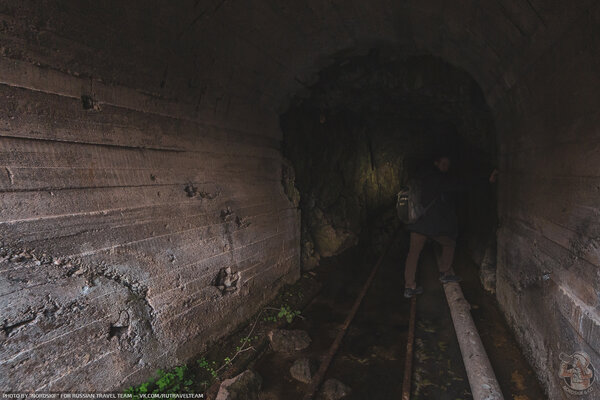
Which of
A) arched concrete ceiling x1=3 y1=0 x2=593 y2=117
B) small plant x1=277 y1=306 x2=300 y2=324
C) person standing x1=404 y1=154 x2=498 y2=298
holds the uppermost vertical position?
arched concrete ceiling x1=3 y1=0 x2=593 y2=117

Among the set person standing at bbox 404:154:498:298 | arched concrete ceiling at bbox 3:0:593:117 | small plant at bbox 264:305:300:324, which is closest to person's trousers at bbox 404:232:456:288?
person standing at bbox 404:154:498:298

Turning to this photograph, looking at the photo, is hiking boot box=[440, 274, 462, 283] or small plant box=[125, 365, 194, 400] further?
hiking boot box=[440, 274, 462, 283]

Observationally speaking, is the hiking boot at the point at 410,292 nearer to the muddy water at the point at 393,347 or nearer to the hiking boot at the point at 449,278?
the muddy water at the point at 393,347

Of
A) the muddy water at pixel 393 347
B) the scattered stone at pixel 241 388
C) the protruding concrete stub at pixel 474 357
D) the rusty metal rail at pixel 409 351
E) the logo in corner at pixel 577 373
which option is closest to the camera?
the logo in corner at pixel 577 373

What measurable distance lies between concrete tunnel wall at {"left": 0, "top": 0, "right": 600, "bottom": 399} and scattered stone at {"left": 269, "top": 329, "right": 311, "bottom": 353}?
2.08ft

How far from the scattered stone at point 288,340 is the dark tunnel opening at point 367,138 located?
8.39 ft

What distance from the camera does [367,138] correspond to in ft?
39.5

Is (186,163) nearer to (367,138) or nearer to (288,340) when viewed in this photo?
(288,340)

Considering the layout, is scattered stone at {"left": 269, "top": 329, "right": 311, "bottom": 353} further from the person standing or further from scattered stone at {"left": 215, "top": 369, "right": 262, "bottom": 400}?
the person standing

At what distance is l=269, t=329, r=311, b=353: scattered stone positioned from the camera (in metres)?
3.97

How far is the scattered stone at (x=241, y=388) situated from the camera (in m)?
2.91

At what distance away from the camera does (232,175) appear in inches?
170

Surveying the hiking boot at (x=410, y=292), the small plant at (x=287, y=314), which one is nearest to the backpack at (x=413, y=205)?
the hiking boot at (x=410, y=292)

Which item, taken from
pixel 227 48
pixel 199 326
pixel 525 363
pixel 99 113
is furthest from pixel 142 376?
pixel 525 363
